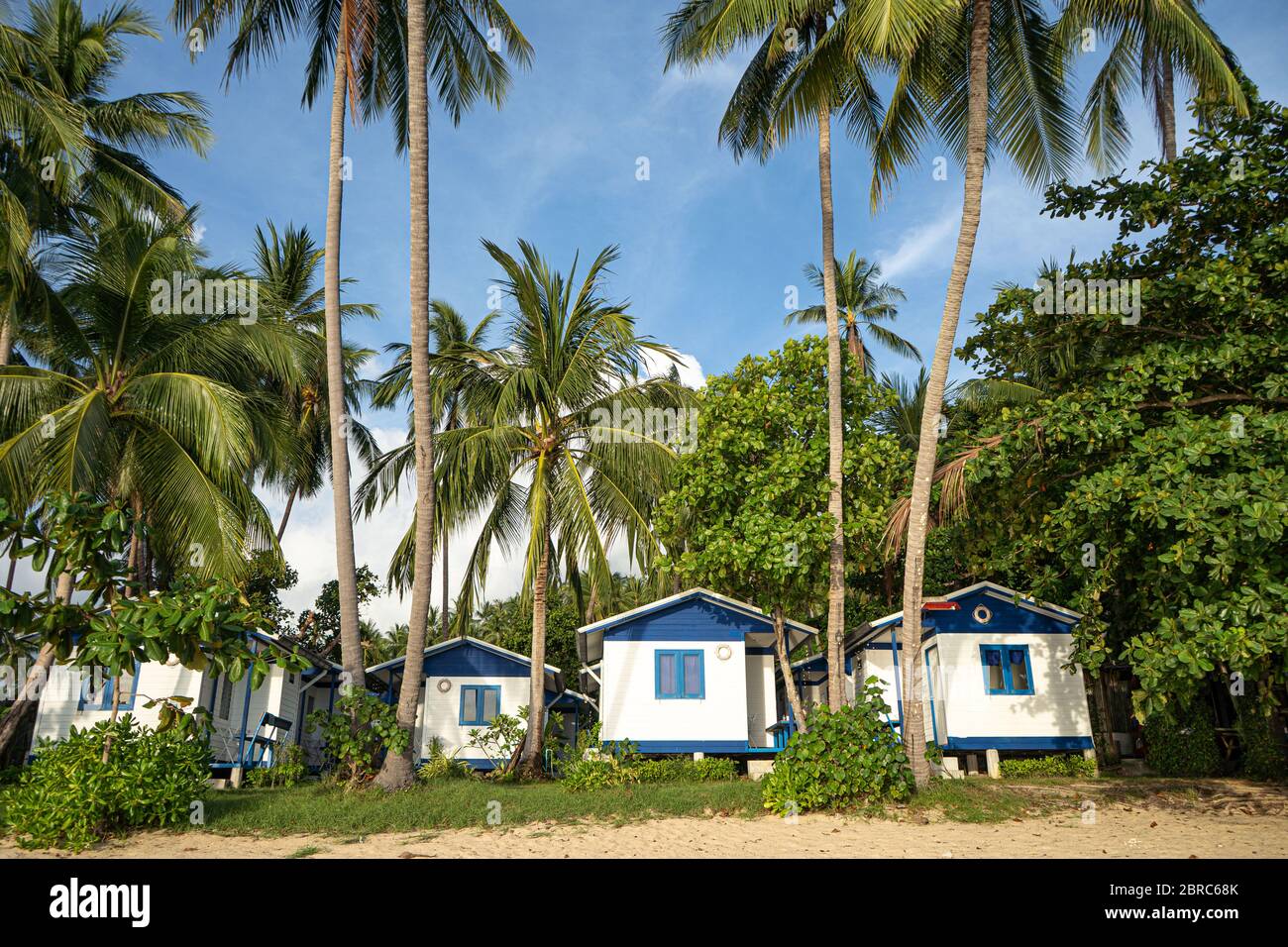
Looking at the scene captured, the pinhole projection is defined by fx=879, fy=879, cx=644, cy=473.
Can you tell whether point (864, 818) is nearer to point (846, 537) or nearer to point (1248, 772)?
point (846, 537)

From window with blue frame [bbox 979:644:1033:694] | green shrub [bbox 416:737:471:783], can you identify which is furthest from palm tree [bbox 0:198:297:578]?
window with blue frame [bbox 979:644:1033:694]

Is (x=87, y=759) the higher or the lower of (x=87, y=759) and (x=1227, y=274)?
the lower

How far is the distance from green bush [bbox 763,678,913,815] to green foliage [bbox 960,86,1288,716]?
3301 millimetres

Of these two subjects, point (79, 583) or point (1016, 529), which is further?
point (1016, 529)

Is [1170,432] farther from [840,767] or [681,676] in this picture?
[681,676]

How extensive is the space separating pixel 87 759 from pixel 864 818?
10.4 metres

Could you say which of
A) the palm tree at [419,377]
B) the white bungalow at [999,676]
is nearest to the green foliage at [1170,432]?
the white bungalow at [999,676]

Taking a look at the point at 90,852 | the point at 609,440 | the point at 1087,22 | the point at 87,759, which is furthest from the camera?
the point at 609,440

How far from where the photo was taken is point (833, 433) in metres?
17.1

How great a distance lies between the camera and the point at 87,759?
436 inches

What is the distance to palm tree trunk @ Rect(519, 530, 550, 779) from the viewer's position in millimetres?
19094

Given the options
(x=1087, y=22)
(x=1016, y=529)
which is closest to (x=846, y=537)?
(x=1016, y=529)

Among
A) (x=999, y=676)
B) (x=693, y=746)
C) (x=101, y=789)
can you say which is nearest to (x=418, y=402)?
(x=101, y=789)
